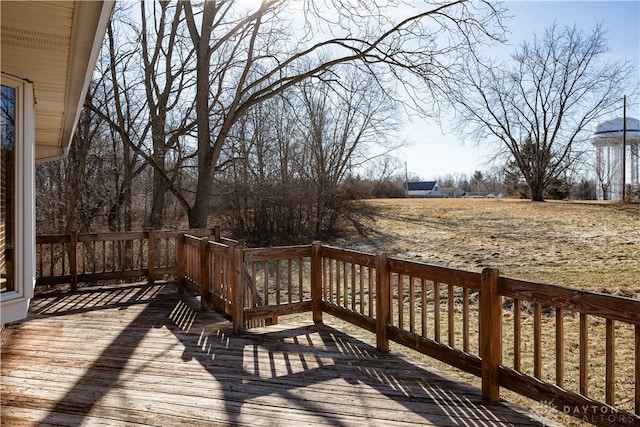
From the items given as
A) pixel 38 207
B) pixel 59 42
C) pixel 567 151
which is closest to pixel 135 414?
pixel 59 42

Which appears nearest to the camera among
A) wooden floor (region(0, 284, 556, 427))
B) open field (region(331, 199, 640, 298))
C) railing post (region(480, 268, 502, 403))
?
wooden floor (region(0, 284, 556, 427))

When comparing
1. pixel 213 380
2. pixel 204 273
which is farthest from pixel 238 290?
pixel 213 380

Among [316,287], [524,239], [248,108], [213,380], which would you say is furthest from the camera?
[524,239]

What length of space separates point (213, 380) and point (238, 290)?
135 cm

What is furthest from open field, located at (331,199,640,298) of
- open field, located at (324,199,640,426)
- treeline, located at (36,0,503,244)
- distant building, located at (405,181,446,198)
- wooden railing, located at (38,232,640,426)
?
distant building, located at (405,181,446,198)

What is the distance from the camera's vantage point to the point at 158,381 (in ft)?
11.0

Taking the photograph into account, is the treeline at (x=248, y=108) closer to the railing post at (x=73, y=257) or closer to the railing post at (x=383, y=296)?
the railing post at (x=73, y=257)

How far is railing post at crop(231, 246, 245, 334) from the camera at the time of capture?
4582 mm

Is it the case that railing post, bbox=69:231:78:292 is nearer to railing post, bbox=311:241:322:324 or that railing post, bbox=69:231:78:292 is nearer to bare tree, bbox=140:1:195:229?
railing post, bbox=311:241:322:324

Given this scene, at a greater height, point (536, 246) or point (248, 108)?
point (248, 108)

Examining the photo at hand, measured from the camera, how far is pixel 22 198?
322 centimetres

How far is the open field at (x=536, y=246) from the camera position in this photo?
17.1 ft

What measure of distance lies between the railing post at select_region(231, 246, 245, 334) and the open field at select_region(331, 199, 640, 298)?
20.7ft

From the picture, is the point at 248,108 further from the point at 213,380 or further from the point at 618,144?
the point at 618,144
